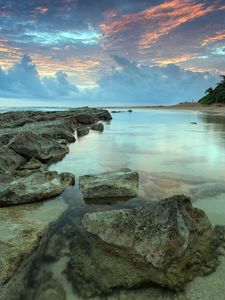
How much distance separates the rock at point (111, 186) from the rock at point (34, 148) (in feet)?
11.9

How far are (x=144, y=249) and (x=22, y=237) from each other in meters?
1.87

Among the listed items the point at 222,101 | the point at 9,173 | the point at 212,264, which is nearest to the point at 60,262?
the point at 212,264

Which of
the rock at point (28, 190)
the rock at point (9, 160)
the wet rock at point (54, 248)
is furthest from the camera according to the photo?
the rock at point (9, 160)

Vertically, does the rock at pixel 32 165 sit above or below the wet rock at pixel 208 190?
above

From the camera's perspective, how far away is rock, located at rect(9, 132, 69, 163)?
10203mm

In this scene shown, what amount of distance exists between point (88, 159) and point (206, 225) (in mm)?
6816

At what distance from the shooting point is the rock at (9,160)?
8517 mm

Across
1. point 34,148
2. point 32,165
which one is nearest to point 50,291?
point 32,165

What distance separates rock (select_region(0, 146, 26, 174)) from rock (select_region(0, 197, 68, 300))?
2546 mm

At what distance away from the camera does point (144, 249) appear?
4.17 m

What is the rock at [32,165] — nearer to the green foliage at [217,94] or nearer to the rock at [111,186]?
the rock at [111,186]

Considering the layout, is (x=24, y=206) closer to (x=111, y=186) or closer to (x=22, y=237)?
(x=22, y=237)

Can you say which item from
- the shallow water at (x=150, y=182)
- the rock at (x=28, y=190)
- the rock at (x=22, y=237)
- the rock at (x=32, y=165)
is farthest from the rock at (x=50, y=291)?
the rock at (x=32, y=165)

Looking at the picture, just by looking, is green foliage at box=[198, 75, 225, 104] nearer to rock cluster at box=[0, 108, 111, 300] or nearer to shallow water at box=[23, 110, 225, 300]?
shallow water at box=[23, 110, 225, 300]
